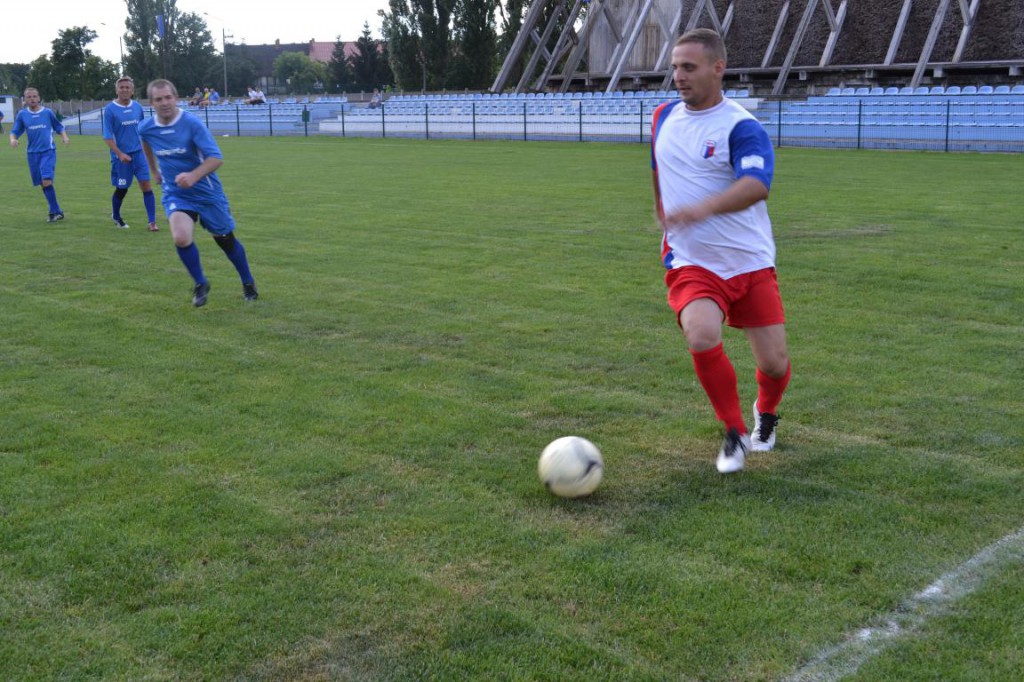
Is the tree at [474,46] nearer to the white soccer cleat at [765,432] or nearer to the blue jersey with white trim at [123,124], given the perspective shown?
the blue jersey with white trim at [123,124]

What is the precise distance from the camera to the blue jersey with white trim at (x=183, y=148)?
875 cm

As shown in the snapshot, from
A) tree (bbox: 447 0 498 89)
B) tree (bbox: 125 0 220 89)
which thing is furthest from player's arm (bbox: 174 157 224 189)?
tree (bbox: 125 0 220 89)

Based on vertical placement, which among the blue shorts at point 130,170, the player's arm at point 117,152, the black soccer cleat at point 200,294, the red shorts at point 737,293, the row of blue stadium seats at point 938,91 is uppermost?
the row of blue stadium seats at point 938,91

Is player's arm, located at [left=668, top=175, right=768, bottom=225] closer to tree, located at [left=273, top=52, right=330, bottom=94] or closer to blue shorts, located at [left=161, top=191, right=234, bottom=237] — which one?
blue shorts, located at [left=161, top=191, right=234, bottom=237]

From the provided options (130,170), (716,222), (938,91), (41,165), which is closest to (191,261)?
(716,222)

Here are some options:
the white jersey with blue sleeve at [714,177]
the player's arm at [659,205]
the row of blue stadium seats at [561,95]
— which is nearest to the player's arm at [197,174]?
the player's arm at [659,205]

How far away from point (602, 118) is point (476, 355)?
2980 cm

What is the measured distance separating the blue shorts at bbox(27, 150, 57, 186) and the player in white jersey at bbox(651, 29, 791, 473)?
1269cm

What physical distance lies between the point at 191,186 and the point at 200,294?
898 millimetres

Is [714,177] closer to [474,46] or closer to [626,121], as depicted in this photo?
[626,121]

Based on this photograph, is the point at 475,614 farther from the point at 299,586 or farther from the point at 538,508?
the point at 538,508

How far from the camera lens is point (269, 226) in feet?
44.3

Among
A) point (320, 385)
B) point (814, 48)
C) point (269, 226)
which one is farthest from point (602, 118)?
point (320, 385)

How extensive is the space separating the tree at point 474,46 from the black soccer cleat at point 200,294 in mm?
54453
